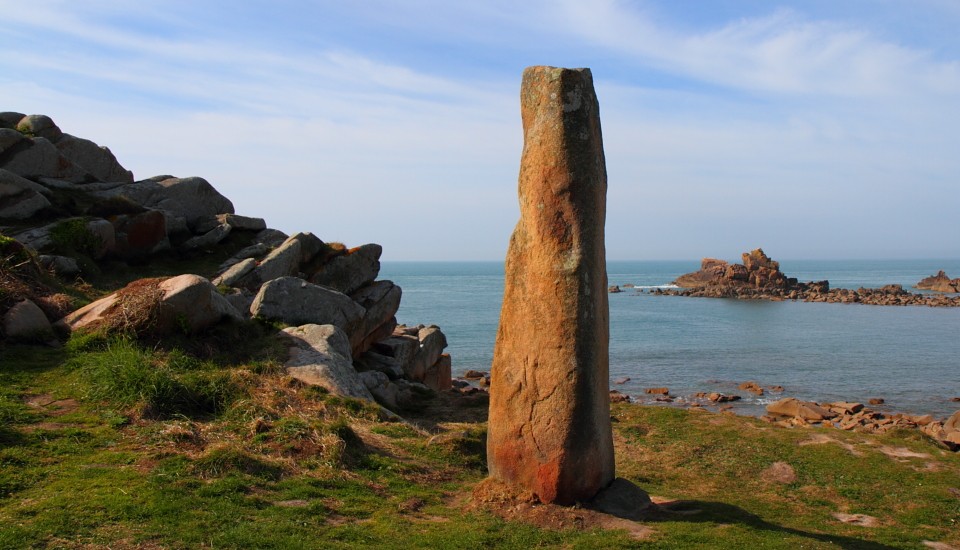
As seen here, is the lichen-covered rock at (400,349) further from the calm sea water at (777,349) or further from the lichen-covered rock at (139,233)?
the calm sea water at (777,349)

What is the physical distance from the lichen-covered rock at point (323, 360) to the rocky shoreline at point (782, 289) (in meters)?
95.2

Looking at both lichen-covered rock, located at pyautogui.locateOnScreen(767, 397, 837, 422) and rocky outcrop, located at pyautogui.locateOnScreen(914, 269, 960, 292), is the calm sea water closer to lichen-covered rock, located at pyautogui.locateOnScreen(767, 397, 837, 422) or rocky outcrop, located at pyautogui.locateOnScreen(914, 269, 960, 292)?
lichen-covered rock, located at pyautogui.locateOnScreen(767, 397, 837, 422)

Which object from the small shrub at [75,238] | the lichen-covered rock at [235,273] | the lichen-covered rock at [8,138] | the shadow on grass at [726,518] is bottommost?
the shadow on grass at [726,518]

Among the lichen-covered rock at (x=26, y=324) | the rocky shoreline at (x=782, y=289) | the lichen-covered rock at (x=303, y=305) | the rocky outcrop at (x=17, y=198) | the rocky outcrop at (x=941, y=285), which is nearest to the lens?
the lichen-covered rock at (x=26, y=324)

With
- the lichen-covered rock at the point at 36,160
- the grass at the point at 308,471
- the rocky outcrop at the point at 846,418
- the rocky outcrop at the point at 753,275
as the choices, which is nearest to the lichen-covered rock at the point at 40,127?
the lichen-covered rock at the point at 36,160

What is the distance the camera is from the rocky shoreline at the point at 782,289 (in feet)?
330

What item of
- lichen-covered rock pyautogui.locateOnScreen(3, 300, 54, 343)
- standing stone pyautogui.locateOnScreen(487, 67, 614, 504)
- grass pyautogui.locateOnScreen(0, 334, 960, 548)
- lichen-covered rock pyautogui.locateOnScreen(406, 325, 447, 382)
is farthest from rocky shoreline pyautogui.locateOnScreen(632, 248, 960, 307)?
lichen-covered rock pyautogui.locateOnScreen(3, 300, 54, 343)

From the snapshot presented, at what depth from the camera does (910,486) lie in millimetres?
14031

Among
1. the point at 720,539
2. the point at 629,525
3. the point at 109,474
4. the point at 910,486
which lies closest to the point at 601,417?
the point at 629,525

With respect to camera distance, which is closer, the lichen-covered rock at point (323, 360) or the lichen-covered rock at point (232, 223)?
the lichen-covered rock at point (323, 360)

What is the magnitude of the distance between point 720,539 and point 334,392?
8381 millimetres

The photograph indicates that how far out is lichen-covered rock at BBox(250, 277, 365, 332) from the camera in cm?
1920

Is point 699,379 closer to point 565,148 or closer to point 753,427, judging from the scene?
point 753,427

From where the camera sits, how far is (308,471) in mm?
11047
